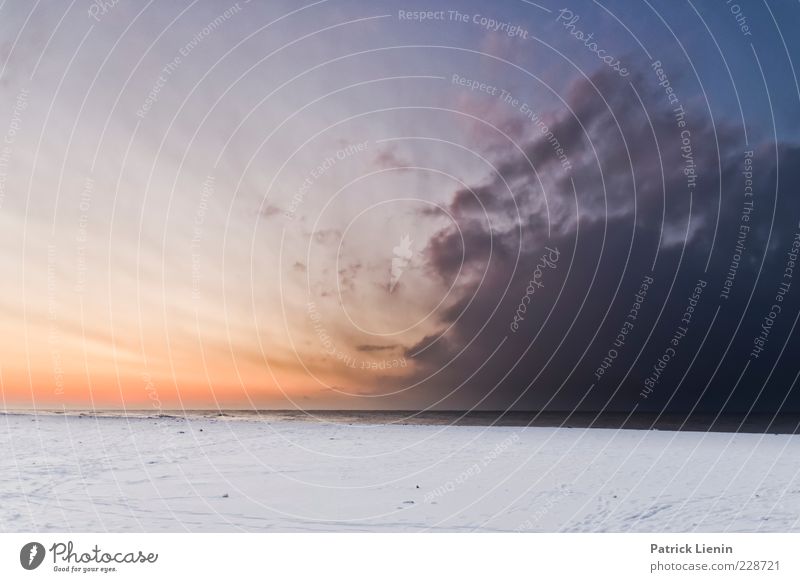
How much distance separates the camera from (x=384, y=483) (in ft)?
47.0

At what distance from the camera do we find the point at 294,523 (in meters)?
10.8

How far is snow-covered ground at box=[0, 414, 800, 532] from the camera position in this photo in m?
11.2

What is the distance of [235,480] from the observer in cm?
1440

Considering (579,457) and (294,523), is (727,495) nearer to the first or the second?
(579,457)

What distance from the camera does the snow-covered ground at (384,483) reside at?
1116cm

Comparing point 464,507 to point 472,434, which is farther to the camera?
point 472,434

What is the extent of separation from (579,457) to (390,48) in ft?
44.1

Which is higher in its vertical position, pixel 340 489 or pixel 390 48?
pixel 390 48

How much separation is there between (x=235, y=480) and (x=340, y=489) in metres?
2.63

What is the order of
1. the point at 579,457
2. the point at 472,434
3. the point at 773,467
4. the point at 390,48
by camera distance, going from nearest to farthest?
the point at 390,48
the point at 773,467
the point at 579,457
the point at 472,434
